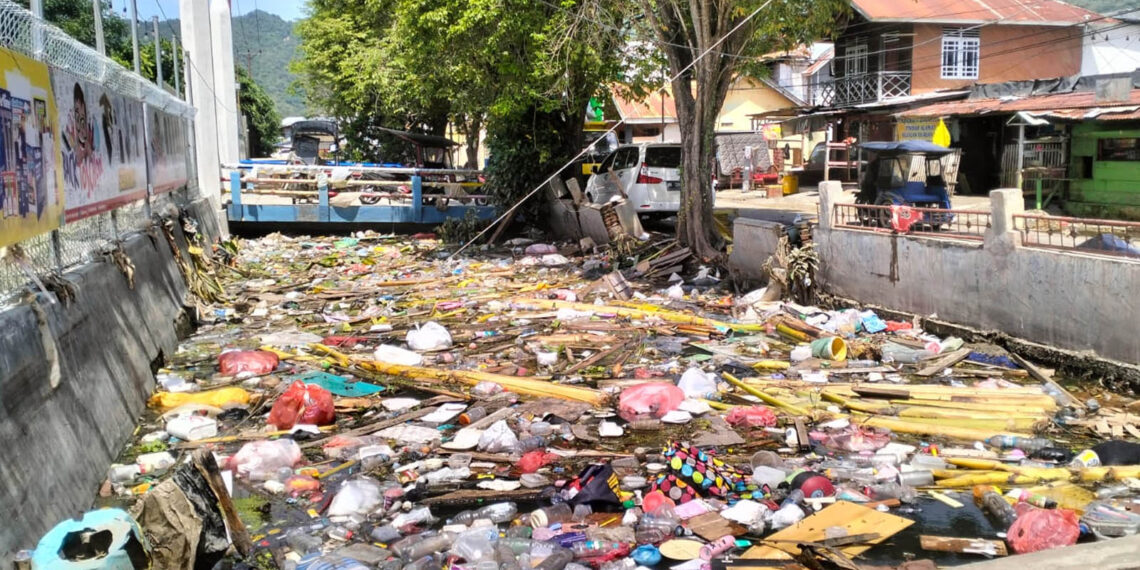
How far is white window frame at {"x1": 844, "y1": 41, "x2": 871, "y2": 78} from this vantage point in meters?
32.6

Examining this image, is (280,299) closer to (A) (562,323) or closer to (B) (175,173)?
(B) (175,173)

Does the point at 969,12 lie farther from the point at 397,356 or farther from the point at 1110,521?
the point at 1110,521

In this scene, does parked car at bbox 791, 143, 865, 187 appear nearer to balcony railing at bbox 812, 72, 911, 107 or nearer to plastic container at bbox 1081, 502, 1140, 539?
balcony railing at bbox 812, 72, 911, 107

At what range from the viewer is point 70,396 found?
5.73 metres

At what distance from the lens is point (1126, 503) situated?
18.8 ft

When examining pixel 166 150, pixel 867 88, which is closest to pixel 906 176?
pixel 166 150

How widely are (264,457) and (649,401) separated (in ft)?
10.8

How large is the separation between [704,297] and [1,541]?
10553 mm

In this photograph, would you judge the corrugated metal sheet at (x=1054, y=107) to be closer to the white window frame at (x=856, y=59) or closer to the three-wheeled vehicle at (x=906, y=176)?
the white window frame at (x=856, y=59)

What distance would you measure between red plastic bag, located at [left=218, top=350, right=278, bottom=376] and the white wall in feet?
109

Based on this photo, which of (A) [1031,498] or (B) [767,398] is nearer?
(A) [1031,498]

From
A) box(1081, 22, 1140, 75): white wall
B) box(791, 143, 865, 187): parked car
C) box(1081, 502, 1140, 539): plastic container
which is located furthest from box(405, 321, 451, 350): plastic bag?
box(1081, 22, 1140, 75): white wall

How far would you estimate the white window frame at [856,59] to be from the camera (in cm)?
3256

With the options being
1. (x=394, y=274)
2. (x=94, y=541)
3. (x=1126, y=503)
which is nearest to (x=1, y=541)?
(x=94, y=541)
